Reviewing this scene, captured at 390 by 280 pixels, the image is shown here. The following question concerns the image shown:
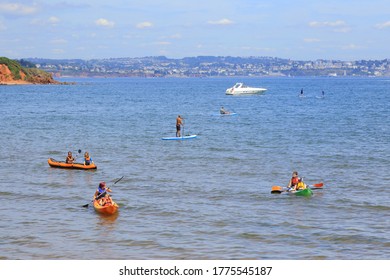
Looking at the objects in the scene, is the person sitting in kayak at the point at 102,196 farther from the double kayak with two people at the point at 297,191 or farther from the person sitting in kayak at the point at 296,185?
the person sitting in kayak at the point at 296,185

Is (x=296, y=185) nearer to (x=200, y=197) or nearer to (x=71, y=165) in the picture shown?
(x=200, y=197)

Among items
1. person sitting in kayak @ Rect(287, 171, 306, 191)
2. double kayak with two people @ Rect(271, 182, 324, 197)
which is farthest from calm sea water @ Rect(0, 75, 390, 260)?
person sitting in kayak @ Rect(287, 171, 306, 191)

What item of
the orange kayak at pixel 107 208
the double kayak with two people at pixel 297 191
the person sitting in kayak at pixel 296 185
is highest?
the person sitting in kayak at pixel 296 185

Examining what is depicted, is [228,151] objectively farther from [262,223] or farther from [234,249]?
[234,249]

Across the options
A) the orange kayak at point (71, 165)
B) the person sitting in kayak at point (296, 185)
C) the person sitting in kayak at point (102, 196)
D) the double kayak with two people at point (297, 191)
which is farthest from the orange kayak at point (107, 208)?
the orange kayak at point (71, 165)

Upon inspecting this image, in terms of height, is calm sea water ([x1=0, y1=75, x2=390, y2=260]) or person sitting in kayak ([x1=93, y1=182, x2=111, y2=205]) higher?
person sitting in kayak ([x1=93, y1=182, x2=111, y2=205])

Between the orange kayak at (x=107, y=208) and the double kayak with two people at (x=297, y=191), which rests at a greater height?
the double kayak with two people at (x=297, y=191)

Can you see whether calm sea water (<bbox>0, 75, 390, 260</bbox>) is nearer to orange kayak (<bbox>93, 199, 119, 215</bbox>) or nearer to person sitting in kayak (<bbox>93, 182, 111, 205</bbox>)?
orange kayak (<bbox>93, 199, 119, 215</bbox>)

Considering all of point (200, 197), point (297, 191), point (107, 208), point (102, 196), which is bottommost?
point (200, 197)

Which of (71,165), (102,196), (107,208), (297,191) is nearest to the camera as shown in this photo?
(107,208)

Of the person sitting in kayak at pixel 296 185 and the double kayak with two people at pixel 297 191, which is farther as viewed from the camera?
the person sitting in kayak at pixel 296 185

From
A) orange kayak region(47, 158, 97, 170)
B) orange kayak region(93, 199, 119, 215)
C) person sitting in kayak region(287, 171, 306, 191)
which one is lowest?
orange kayak region(47, 158, 97, 170)

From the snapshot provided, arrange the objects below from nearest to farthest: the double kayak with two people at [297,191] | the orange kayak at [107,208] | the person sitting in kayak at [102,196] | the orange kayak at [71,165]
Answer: the orange kayak at [107,208]
the person sitting in kayak at [102,196]
the double kayak with two people at [297,191]
the orange kayak at [71,165]

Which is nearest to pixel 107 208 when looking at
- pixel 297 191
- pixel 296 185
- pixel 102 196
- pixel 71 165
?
pixel 102 196
